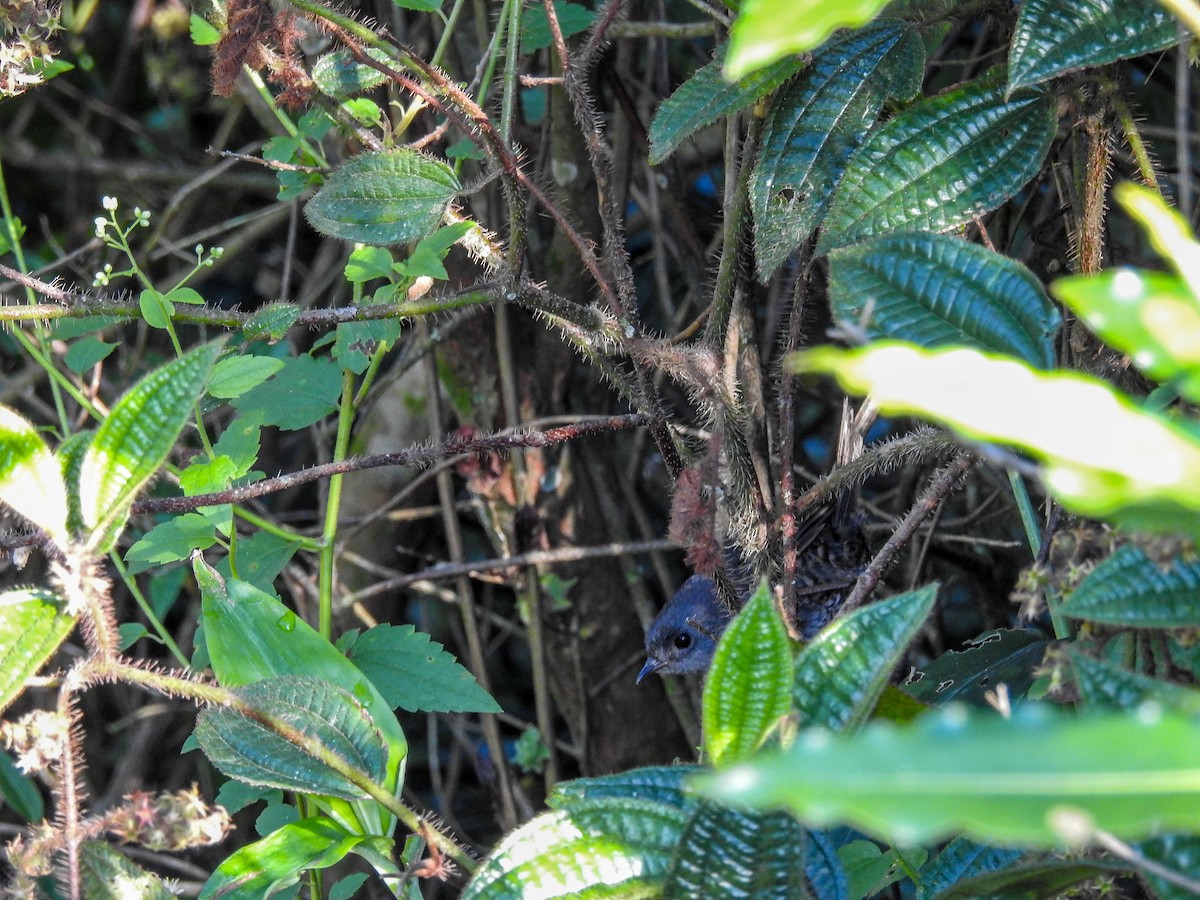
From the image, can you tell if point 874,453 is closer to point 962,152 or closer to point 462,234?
point 962,152

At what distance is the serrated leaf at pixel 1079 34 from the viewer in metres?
1.55

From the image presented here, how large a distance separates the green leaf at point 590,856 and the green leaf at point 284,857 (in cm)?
33

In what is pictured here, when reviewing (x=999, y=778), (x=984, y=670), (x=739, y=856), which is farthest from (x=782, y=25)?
(x=984, y=670)

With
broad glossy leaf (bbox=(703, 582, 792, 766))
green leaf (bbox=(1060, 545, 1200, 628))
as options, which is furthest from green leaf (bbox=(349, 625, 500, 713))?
green leaf (bbox=(1060, 545, 1200, 628))

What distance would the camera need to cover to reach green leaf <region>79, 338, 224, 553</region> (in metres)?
1.21

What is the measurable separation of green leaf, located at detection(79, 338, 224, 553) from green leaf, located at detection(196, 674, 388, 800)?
31cm

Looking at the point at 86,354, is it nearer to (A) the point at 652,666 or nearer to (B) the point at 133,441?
(B) the point at 133,441

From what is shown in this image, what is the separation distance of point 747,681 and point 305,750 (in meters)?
0.57

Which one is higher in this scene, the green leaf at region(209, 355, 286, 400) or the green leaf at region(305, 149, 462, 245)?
the green leaf at region(305, 149, 462, 245)

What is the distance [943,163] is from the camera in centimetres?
170

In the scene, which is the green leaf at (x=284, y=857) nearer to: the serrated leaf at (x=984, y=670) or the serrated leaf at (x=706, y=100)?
the serrated leaf at (x=984, y=670)

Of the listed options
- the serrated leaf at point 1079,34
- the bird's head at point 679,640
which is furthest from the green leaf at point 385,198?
the bird's head at point 679,640

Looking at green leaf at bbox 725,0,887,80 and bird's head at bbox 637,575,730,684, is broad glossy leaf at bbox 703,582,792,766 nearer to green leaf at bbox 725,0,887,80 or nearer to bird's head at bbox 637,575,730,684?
green leaf at bbox 725,0,887,80

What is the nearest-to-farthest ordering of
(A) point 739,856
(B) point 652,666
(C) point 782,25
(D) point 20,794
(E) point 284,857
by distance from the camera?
(C) point 782,25
(A) point 739,856
(E) point 284,857
(D) point 20,794
(B) point 652,666
